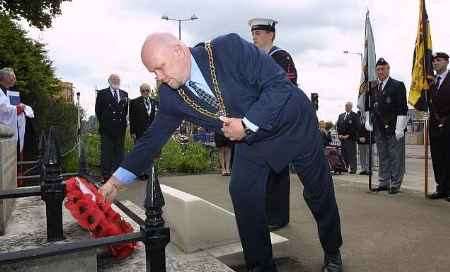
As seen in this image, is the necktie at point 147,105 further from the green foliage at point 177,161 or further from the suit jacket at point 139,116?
the green foliage at point 177,161

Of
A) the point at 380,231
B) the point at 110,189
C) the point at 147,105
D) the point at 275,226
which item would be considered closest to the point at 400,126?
the point at 380,231

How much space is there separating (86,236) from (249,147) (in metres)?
1.14

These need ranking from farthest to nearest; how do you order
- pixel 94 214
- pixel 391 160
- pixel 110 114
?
1. pixel 110 114
2. pixel 391 160
3. pixel 94 214

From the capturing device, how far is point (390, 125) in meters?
6.71

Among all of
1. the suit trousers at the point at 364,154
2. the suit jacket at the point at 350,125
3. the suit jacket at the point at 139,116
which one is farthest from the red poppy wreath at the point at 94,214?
the suit jacket at the point at 350,125

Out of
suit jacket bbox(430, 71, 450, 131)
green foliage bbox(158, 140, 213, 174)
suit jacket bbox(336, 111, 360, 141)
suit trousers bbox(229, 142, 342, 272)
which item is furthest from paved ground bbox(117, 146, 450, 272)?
suit jacket bbox(336, 111, 360, 141)

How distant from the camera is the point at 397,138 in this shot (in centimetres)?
664

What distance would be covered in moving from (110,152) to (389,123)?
479 cm

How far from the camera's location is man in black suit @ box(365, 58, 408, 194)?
6668 millimetres

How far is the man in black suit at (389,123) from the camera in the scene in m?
6.67

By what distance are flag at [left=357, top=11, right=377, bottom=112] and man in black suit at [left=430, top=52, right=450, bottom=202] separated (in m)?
0.99

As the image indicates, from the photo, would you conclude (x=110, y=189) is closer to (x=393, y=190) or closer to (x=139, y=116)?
(x=393, y=190)

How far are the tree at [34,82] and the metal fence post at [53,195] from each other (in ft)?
25.8

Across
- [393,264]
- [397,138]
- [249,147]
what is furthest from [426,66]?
[249,147]
